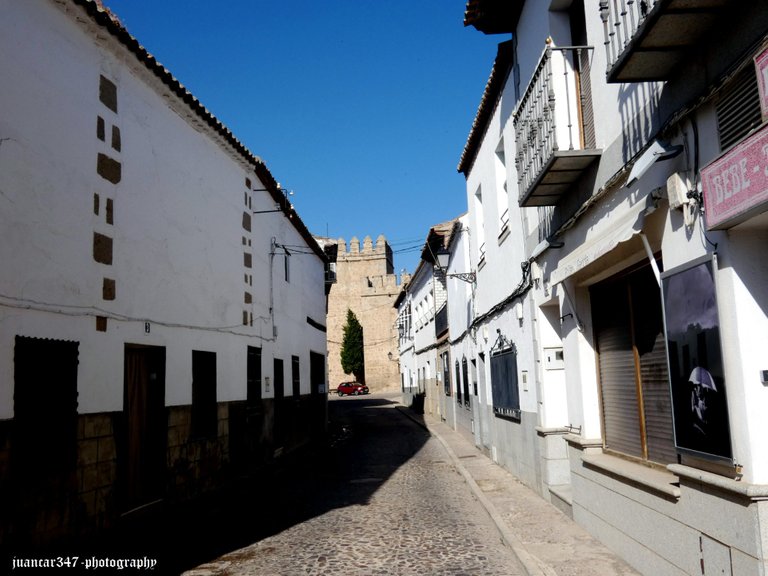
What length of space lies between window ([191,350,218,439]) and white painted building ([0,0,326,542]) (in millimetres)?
29

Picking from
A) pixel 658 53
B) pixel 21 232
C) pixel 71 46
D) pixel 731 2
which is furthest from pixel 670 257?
pixel 71 46

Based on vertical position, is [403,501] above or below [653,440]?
below

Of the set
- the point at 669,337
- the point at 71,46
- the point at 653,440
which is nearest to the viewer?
the point at 669,337

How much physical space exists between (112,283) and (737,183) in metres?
6.21

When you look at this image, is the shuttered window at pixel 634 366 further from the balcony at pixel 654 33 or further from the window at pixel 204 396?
the window at pixel 204 396

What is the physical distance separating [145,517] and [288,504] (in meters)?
2.00

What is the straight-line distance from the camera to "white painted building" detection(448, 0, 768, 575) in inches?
150

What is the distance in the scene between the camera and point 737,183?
364cm

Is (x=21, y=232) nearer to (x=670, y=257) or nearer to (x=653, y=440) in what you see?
(x=670, y=257)

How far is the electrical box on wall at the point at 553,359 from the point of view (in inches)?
334

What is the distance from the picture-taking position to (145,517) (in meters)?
7.94

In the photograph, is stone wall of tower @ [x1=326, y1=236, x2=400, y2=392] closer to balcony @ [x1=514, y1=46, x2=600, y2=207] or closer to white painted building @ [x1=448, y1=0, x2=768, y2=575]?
white painted building @ [x1=448, y1=0, x2=768, y2=575]

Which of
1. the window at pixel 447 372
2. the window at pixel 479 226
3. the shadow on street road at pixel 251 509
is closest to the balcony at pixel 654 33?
the shadow on street road at pixel 251 509

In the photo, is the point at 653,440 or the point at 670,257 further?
the point at 653,440
